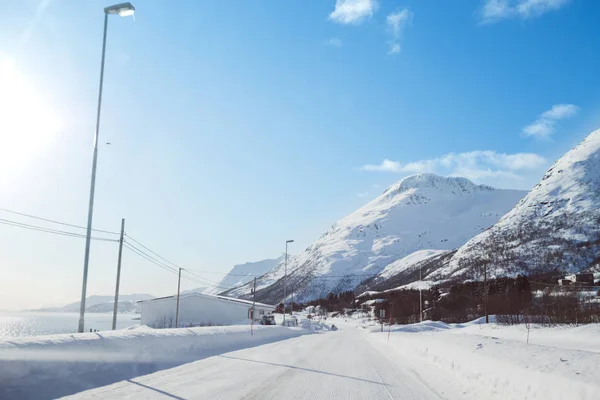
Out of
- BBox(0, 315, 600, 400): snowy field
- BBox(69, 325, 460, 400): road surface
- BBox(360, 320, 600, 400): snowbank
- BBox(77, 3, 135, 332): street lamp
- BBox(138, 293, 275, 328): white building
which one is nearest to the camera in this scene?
BBox(360, 320, 600, 400): snowbank

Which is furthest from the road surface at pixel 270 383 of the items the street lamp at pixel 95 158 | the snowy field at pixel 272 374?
the street lamp at pixel 95 158

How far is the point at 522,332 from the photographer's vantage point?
41812 millimetres

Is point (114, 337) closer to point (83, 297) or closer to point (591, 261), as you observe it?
point (83, 297)

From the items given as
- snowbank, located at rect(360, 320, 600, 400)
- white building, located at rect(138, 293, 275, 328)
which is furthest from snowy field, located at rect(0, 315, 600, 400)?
white building, located at rect(138, 293, 275, 328)

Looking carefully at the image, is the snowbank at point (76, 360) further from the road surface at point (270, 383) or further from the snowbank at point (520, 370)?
the snowbank at point (520, 370)

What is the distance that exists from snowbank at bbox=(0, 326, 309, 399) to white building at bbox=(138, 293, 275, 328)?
5396cm

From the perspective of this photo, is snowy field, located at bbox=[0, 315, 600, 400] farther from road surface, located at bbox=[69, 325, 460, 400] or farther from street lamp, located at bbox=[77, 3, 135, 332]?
street lamp, located at bbox=[77, 3, 135, 332]

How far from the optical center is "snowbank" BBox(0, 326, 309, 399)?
8.72 metres

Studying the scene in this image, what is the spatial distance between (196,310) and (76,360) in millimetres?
60636

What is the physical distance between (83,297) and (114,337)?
3.68 meters

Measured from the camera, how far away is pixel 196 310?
2712 inches

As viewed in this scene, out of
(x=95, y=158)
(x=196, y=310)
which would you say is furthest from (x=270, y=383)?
(x=196, y=310)

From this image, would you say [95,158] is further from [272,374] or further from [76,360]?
[272,374]

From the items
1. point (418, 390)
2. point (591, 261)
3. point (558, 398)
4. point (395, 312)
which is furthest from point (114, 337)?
point (591, 261)
